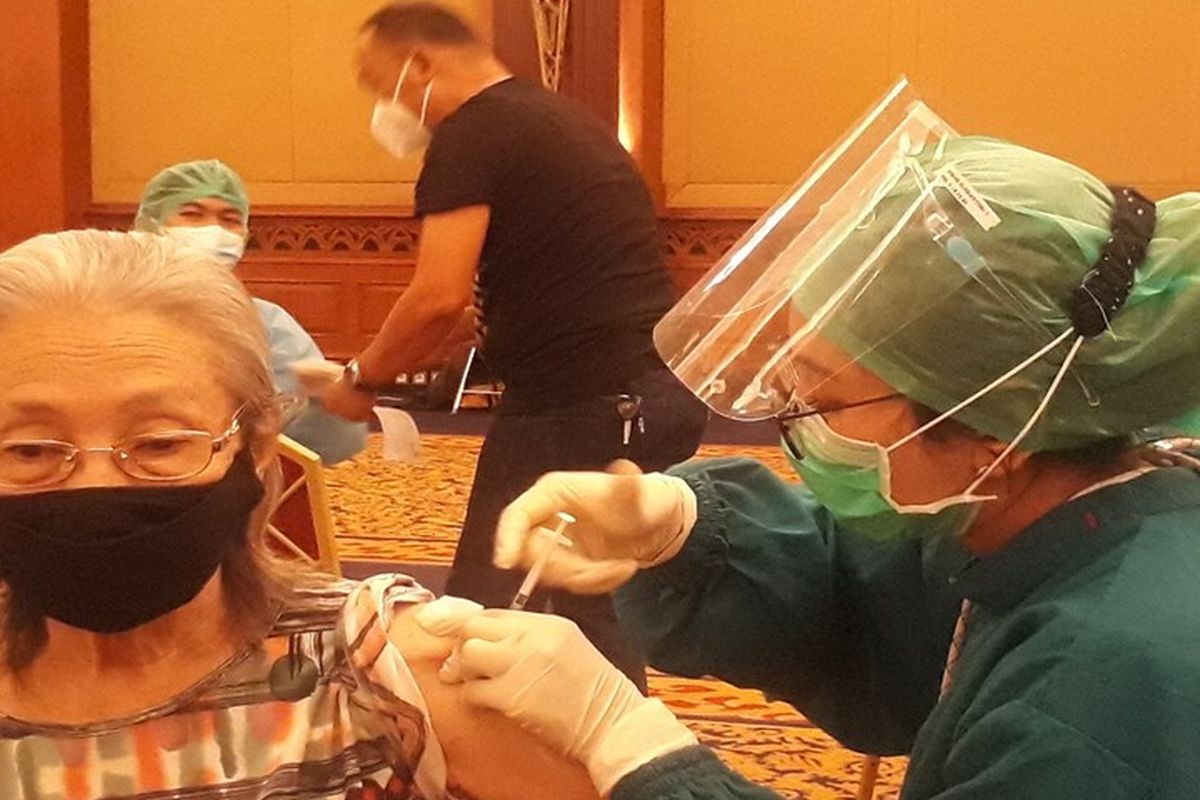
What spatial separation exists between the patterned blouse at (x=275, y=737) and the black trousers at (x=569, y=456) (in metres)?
1.21

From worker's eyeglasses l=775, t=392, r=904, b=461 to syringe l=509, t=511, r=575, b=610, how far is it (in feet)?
0.67

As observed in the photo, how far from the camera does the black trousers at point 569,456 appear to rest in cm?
257

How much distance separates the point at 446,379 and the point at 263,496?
2.24m

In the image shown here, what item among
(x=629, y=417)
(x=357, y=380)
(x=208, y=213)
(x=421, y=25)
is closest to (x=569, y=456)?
(x=629, y=417)

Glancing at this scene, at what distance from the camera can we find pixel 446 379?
3607mm

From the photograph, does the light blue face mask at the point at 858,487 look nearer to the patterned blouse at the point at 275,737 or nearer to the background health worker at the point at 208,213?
the patterned blouse at the point at 275,737

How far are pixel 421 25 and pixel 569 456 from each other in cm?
82

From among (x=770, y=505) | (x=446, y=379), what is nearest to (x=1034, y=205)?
(x=770, y=505)

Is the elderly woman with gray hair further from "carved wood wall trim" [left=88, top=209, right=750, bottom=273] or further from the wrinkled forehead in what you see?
"carved wood wall trim" [left=88, top=209, right=750, bottom=273]

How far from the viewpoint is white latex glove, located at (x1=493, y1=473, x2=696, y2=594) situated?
54.4 inches

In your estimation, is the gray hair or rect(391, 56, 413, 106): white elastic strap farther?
rect(391, 56, 413, 106): white elastic strap

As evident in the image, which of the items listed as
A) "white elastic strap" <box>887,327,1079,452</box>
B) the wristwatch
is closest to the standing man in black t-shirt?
the wristwatch

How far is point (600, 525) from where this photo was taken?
1500 millimetres

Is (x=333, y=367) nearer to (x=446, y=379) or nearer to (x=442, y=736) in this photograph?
(x=446, y=379)
